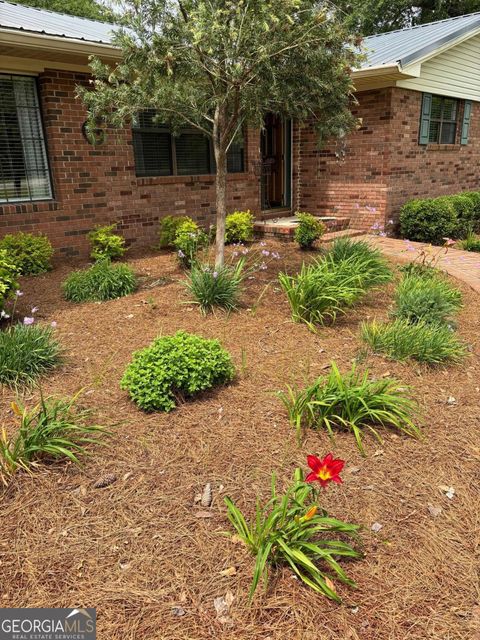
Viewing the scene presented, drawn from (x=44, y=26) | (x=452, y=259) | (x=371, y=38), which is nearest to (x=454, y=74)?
(x=371, y=38)

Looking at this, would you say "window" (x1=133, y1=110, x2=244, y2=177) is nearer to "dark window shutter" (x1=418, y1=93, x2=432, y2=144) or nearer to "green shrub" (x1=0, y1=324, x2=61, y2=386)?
"dark window shutter" (x1=418, y1=93, x2=432, y2=144)

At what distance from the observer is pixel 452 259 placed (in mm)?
8047

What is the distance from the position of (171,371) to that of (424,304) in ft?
8.99

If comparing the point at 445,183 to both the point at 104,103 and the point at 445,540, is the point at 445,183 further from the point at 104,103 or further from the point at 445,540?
the point at 445,540

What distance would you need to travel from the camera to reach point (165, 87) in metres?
5.26

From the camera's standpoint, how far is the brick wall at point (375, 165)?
9.80m

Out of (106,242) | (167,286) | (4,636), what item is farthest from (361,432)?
(106,242)

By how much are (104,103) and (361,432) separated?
454 centimetres

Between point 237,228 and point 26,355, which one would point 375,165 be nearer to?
point 237,228

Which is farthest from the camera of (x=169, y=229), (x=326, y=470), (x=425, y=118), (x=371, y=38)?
(x=371, y=38)

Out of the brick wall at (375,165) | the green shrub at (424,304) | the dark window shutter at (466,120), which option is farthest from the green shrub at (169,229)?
the dark window shutter at (466,120)

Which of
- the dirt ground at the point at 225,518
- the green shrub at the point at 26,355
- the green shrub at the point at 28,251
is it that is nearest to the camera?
the dirt ground at the point at 225,518

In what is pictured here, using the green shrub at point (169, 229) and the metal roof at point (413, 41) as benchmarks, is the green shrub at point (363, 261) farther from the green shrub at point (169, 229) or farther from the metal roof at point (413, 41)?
the metal roof at point (413, 41)

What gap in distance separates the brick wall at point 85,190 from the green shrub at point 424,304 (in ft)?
15.1
